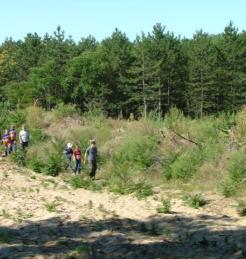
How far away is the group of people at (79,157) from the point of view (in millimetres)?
21391

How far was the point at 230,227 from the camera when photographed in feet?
47.3

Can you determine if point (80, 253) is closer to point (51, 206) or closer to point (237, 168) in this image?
point (51, 206)

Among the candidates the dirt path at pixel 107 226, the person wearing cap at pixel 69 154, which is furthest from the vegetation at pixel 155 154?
the dirt path at pixel 107 226

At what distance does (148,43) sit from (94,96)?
8939mm

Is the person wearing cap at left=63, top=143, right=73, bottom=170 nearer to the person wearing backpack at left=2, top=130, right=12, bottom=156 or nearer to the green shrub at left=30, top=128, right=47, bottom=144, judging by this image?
the person wearing backpack at left=2, top=130, right=12, bottom=156

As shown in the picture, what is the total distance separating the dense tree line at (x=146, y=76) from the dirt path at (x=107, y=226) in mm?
41484

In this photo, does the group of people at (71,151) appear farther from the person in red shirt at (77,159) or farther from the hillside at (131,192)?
the hillside at (131,192)

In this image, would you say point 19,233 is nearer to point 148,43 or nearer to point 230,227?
point 230,227

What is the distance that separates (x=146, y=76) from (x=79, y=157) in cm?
4165

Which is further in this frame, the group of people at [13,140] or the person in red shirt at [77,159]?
the group of people at [13,140]

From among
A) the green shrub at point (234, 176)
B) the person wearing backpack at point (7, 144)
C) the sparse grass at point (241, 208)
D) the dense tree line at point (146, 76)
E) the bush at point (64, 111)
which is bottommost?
the sparse grass at point (241, 208)

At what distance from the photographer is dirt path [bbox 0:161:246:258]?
11.7 meters

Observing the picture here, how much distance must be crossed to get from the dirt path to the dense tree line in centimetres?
4148

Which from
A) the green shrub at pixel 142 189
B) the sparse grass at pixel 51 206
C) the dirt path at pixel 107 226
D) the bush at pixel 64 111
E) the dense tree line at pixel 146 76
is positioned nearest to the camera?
the dirt path at pixel 107 226
